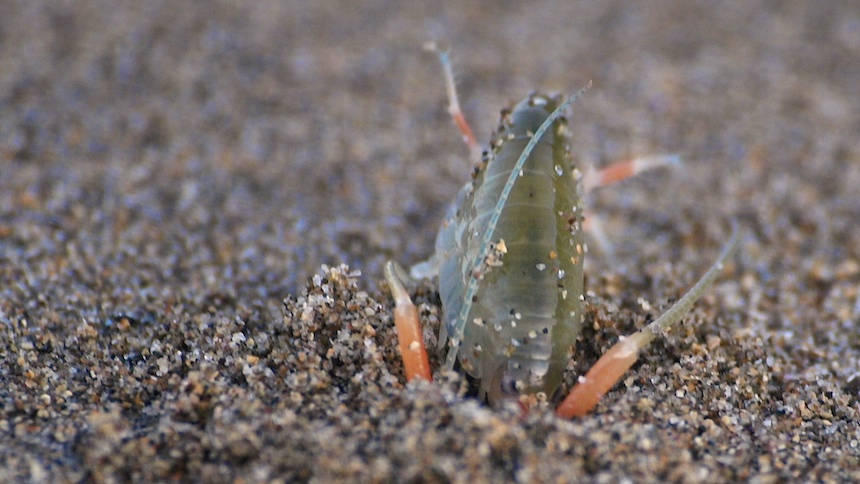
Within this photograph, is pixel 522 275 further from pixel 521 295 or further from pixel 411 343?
pixel 411 343

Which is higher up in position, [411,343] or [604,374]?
[411,343]

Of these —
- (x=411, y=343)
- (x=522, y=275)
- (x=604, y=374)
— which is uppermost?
(x=522, y=275)

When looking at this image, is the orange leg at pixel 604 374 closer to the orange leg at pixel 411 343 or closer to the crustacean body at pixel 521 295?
the crustacean body at pixel 521 295

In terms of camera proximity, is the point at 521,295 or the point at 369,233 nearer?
the point at 521,295

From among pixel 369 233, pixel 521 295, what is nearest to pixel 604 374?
pixel 521 295

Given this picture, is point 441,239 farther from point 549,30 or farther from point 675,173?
point 549,30

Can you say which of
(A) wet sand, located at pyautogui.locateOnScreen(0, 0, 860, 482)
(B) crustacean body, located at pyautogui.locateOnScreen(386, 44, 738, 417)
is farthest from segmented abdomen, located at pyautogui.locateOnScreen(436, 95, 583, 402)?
(A) wet sand, located at pyautogui.locateOnScreen(0, 0, 860, 482)

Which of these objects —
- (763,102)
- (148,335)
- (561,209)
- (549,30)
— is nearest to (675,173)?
(763,102)
